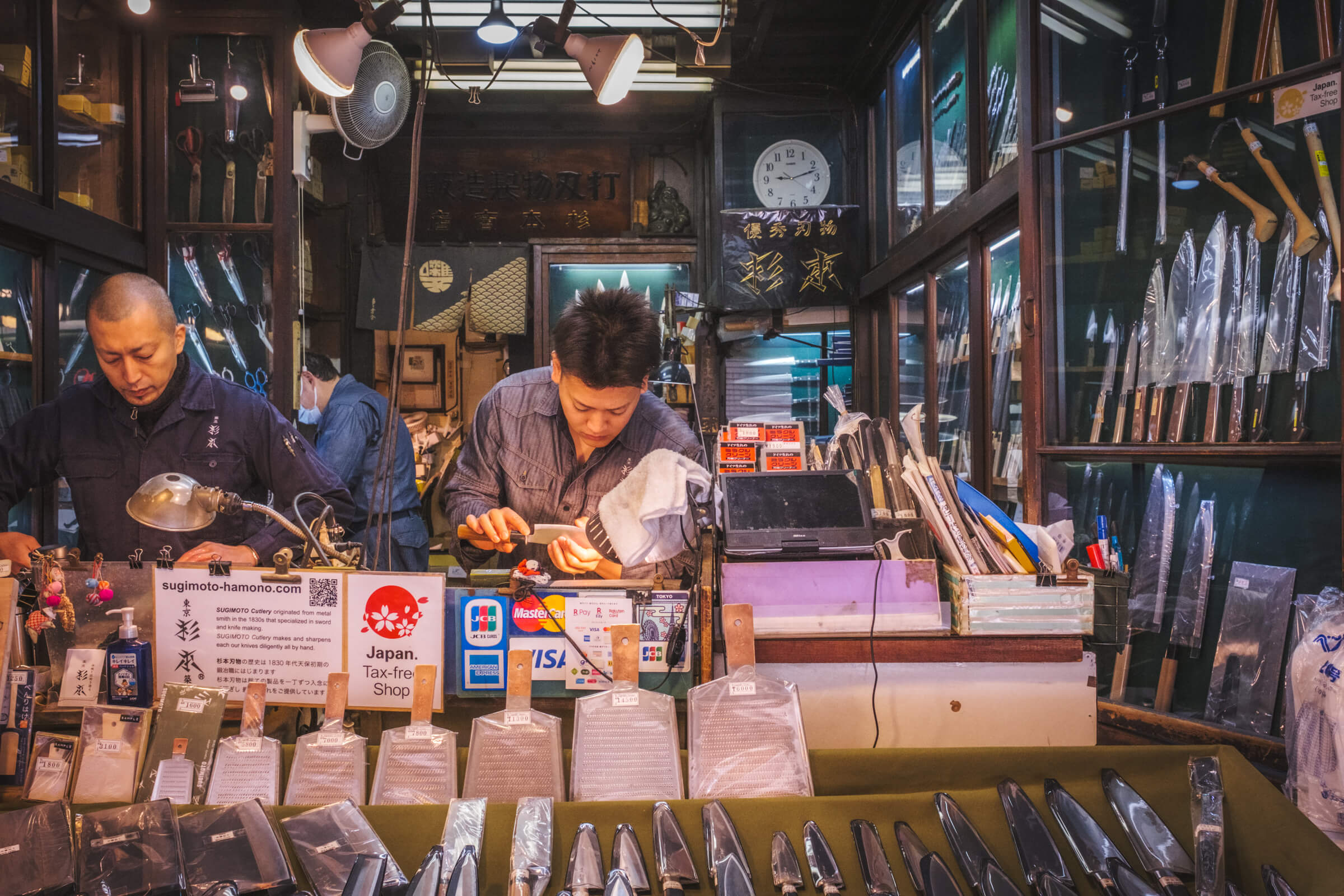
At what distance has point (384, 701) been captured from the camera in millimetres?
1469

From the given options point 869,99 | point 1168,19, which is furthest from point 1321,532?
point 869,99

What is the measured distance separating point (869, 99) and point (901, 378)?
1799mm

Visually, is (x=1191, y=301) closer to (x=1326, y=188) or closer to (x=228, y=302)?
(x=1326, y=188)

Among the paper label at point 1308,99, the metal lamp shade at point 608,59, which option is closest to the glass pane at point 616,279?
the metal lamp shade at point 608,59

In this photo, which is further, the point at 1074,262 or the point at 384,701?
the point at 1074,262

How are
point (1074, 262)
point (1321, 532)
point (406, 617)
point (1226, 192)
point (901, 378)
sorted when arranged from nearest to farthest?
point (406, 617), point (1321, 532), point (1226, 192), point (1074, 262), point (901, 378)

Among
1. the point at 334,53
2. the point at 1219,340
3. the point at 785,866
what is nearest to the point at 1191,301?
the point at 1219,340

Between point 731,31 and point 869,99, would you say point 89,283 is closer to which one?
point 731,31

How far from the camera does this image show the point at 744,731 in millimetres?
1362

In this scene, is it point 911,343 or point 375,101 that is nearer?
point 375,101

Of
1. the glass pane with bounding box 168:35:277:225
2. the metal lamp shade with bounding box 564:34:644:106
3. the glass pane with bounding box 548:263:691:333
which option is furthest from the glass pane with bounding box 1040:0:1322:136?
the glass pane with bounding box 168:35:277:225

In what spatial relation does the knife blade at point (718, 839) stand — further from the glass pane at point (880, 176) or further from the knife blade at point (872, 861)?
the glass pane at point (880, 176)

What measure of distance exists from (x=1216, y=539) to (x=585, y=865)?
201 cm

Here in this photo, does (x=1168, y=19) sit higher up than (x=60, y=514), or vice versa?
(x=1168, y=19)
